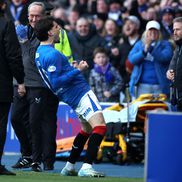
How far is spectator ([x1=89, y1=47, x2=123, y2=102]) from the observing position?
16.2 m

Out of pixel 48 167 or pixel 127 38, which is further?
pixel 127 38

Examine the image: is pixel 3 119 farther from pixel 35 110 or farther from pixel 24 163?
pixel 24 163

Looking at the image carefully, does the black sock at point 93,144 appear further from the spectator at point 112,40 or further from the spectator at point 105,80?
the spectator at point 112,40

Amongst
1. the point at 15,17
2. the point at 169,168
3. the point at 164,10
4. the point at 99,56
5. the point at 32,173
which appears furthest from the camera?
the point at 15,17

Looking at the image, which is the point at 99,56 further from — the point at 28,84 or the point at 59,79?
the point at 59,79

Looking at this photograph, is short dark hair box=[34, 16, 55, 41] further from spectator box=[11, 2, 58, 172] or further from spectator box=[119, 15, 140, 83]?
spectator box=[119, 15, 140, 83]

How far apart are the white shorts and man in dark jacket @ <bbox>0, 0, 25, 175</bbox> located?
83 centimetres

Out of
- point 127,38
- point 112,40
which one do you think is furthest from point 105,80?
point 112,40

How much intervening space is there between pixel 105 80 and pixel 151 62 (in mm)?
1319

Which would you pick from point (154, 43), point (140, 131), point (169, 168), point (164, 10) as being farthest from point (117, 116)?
point (169, 168)

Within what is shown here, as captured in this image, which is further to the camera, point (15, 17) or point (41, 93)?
point (15, 17)

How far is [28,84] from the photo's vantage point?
12.7 metres

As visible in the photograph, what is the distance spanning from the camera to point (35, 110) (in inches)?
492

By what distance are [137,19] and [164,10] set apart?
0.58 m
